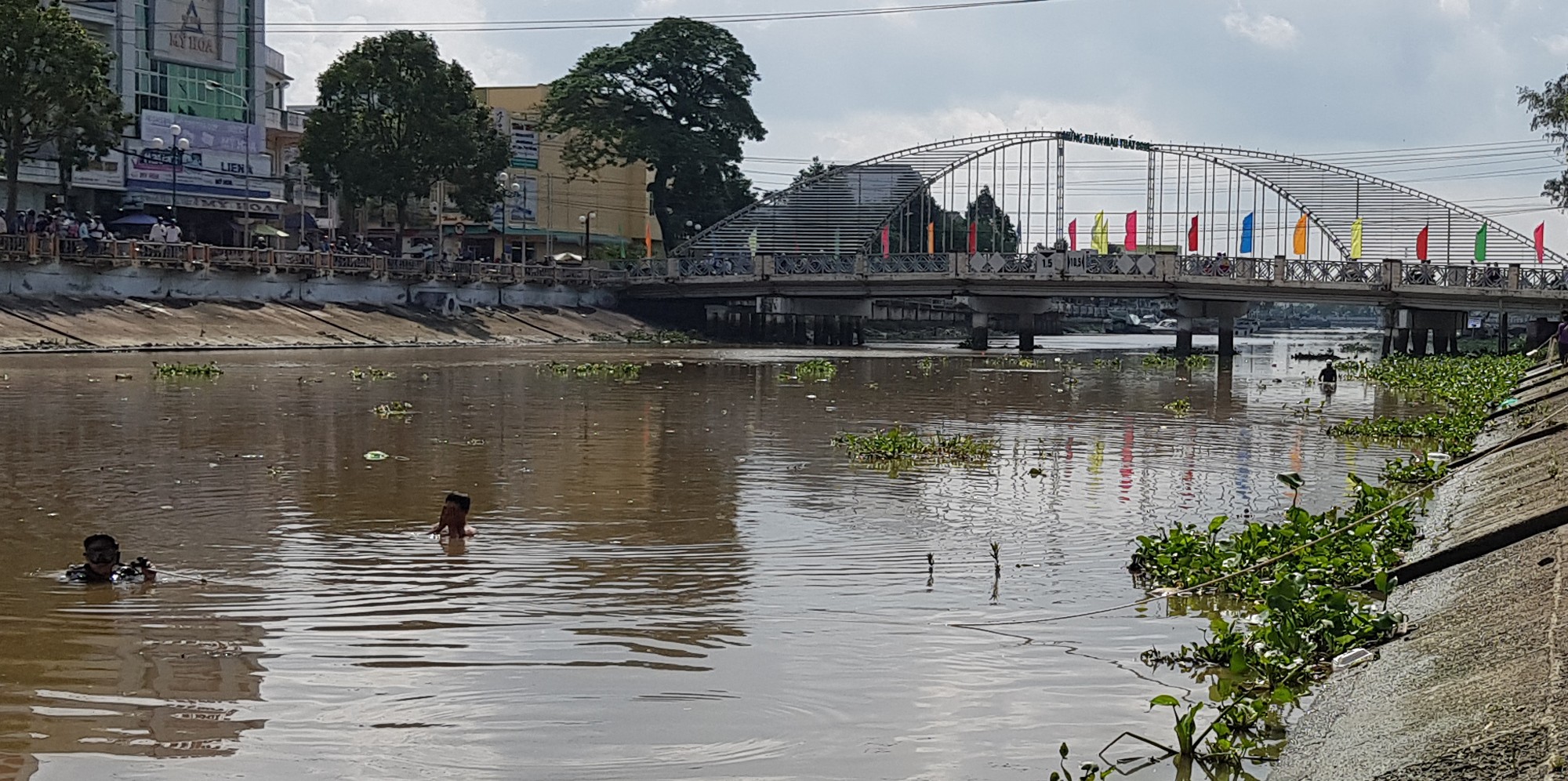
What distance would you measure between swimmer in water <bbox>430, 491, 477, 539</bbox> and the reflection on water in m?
0.23

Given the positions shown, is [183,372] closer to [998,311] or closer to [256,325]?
[256,325]

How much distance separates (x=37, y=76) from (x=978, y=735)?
62178mm

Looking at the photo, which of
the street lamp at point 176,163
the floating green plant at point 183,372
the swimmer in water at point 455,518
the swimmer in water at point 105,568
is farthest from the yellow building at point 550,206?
the swimmer in water at point 105,568

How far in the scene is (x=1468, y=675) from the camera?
28.7 feet

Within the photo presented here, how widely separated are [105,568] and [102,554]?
0.16m

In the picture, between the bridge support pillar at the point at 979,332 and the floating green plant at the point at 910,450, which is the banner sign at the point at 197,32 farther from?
the floating green plant at the point at 910,450

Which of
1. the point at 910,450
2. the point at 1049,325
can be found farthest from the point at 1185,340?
the point at 910,450

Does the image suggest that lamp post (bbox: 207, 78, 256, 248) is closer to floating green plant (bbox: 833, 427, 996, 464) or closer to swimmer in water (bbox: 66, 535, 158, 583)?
floating green plant (bbox: 833, 427, 996, 464)

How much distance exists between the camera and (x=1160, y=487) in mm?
22031

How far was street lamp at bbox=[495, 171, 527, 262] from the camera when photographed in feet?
301

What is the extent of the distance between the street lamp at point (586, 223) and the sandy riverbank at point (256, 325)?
32.0ft

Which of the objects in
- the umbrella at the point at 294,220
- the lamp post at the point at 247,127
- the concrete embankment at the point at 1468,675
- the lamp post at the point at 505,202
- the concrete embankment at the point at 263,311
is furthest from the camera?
the umbrella at the point at 294,220

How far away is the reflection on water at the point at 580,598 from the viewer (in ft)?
30.0

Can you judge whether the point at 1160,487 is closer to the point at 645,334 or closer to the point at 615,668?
the point at 615,668
